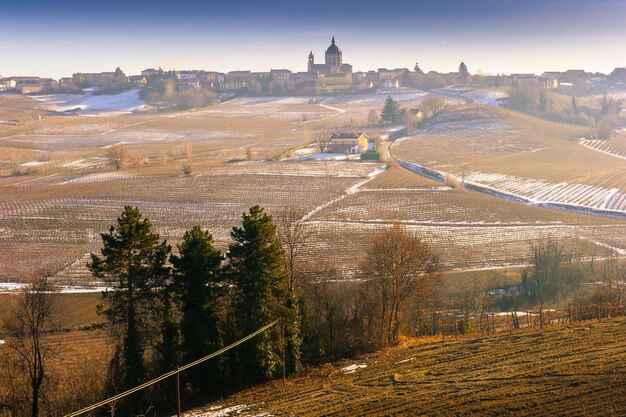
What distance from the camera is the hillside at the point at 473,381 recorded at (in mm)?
12242

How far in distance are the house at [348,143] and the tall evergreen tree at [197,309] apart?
45476 millimetres

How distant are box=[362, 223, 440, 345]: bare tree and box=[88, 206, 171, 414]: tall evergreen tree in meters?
6.67

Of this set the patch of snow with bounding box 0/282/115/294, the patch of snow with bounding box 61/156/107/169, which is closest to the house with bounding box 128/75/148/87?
the patch of snow with bounding box 61/156/107/169

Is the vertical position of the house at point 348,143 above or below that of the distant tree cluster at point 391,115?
below

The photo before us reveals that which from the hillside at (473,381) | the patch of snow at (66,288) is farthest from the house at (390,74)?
the hillside at (473,381)

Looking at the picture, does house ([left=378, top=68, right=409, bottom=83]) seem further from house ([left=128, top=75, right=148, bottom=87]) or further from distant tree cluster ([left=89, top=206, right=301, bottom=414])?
distant tree cluster ([left=89, top=206, right=301, bottom=414])

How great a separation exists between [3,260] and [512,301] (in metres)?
19.8

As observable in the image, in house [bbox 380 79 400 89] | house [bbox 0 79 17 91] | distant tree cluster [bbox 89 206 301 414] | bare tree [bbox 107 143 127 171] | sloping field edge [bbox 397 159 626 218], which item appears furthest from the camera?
house [bbox 0 79 17 91]

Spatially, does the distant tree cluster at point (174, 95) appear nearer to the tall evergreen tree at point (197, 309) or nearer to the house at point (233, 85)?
the house at point (233, 85)

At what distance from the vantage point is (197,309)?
15664mm

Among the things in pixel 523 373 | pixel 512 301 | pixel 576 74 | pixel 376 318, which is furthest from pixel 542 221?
pixel 576 74

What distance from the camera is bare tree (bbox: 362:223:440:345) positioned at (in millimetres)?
19078

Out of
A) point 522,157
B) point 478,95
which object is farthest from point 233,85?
point 522,157

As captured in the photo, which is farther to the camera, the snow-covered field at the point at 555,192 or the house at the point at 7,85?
the house at the point at 7,85
